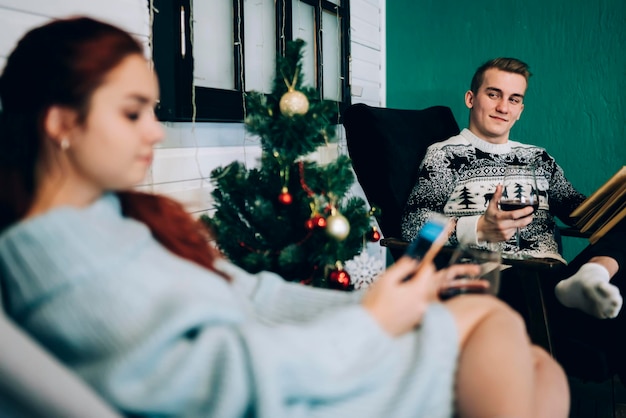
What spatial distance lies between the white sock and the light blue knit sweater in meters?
0.88

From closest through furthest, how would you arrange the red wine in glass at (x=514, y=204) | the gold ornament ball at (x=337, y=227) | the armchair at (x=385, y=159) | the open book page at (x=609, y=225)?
the gold ornament ball at (x=337, y=227)
the red wine in glass at (x=514, y=204)
the open book page at (x=609, y=225)
the armchair at (x=385, y=159)

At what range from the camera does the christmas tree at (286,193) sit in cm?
161

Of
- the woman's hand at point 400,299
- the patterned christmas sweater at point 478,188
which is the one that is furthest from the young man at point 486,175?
the woman's hand at point 400,299

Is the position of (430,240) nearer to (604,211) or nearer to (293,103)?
(293,103)

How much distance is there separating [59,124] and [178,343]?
38 centimetres

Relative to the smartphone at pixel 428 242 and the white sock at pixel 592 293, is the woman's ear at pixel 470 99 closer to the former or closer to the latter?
the white sock at pixel 592 293

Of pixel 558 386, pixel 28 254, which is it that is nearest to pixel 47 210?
pixel 28 254

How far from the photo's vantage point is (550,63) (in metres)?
2.96

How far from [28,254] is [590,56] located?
285 cm

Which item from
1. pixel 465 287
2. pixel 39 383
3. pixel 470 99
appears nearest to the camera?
pixel 39 383

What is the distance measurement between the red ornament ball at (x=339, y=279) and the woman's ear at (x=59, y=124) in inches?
36.6

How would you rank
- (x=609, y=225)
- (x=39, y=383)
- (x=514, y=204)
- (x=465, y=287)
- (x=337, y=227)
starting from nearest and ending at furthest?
(x=39, y=383), (x=465, y=287), (x=337, y=227), (x=514, y=204), (x=609, y=225)

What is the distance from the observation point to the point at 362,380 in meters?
0.86

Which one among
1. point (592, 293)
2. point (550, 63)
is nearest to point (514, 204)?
point (592, 293)
